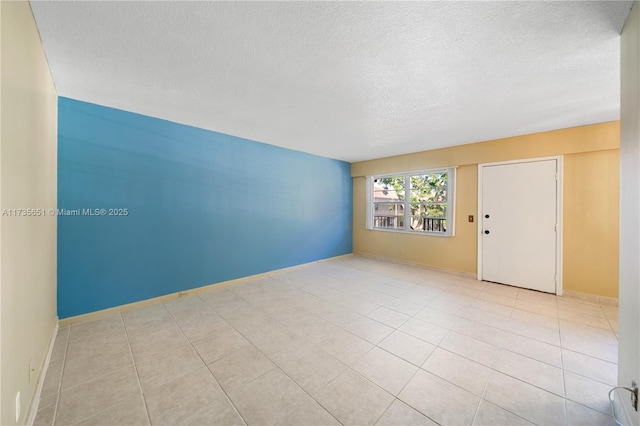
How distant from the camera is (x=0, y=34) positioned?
1.10 meters

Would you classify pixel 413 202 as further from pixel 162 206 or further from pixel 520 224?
pixel 162 206

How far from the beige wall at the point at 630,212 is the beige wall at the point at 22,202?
125 inches

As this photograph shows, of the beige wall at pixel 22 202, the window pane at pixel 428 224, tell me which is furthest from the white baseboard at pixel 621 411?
the window pane at pixel 428 224

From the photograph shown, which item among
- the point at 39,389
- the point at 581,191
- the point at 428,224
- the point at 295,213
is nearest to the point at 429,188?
the point at 428,224

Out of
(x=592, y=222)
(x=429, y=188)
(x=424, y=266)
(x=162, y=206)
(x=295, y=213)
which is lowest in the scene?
(x=424, y=266)

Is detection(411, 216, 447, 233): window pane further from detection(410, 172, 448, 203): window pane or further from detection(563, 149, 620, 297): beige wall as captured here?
detection(563, 149, 620, 297): beige wall

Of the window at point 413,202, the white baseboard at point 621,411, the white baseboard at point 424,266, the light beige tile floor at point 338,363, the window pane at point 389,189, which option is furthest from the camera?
the window pane at point 389,189

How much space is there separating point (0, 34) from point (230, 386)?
7.77 ft

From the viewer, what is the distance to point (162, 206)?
3.24 meters

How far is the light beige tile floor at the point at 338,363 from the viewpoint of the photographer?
151cm

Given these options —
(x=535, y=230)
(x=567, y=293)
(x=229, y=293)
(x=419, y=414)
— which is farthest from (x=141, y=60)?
(x=567, y=293)

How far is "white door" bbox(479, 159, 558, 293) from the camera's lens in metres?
3.57

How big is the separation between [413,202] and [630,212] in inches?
157

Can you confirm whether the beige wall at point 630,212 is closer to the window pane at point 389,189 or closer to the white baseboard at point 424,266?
the white baseboard at point 424,266
